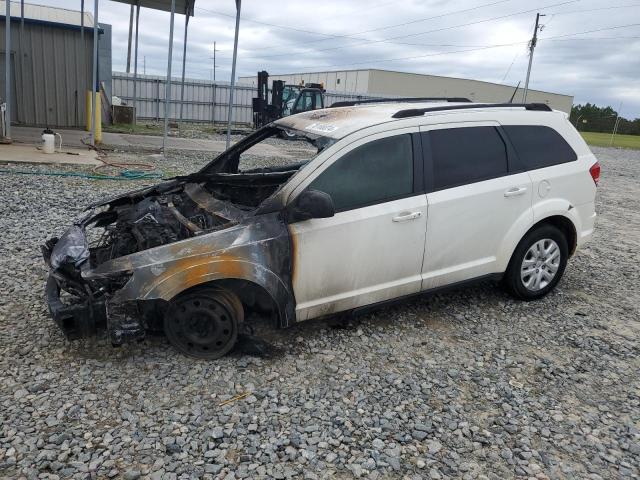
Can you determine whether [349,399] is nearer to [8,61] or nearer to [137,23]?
[8,61]

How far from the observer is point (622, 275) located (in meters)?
5.73

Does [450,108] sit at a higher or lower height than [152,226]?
higher

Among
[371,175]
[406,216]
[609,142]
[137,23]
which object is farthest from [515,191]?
[609,142]

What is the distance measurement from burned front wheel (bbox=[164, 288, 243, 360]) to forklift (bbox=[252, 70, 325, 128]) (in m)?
20.7

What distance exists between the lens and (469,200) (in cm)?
408

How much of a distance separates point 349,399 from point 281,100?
23.4m

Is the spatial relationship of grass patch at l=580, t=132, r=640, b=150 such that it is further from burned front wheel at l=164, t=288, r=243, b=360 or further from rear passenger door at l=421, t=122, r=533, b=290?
burned front wheel at l=164, t=288, r=243, b=360

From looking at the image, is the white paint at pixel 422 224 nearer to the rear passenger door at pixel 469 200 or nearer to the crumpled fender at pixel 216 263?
the rear passenger door at pixel 469 200

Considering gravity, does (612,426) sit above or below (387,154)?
below

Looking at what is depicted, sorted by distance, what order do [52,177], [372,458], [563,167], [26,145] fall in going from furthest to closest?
[26,145] < [52,177] < [563,167] < [372,458]

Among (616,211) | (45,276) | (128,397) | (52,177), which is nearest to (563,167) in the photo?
(128,397)

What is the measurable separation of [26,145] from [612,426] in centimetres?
1336

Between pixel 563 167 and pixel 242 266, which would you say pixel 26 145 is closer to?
pixel 242 266

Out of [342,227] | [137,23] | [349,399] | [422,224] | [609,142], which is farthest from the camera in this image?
[609,142]
